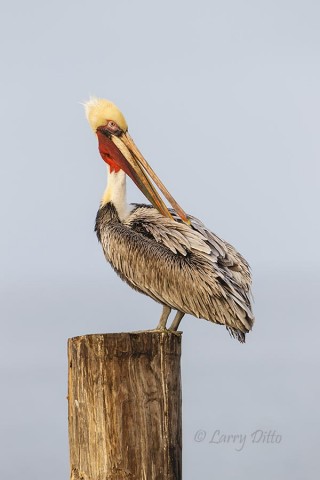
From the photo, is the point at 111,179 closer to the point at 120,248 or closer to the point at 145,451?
the point at 120,248

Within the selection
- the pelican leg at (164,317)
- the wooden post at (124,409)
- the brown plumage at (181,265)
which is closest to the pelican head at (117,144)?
the brown plumage at (181,265)

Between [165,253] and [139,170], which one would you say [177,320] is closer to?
[165,253]

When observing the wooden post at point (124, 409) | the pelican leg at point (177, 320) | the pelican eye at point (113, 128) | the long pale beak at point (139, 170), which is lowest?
the wooden post at point (124, 409)

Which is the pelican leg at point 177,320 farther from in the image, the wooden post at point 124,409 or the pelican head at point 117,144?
the wooden post at point 124,409

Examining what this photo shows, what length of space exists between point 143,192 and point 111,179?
22.9 inches

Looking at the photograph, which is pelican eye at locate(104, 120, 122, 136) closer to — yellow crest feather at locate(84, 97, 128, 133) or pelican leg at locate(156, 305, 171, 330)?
yellow crest feather at locate(84, 97, 128, 133)

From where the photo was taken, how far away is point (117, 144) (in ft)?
31.8

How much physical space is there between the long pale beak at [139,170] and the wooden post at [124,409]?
3351mm

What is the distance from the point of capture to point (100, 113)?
389 inches

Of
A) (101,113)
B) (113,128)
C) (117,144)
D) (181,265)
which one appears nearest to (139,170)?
(117,144)

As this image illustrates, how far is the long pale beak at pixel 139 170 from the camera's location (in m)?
8.88

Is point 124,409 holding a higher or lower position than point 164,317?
lower

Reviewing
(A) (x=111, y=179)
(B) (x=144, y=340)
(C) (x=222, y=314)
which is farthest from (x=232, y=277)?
(B) (x=144, y=340)

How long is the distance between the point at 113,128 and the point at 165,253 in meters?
1.57
